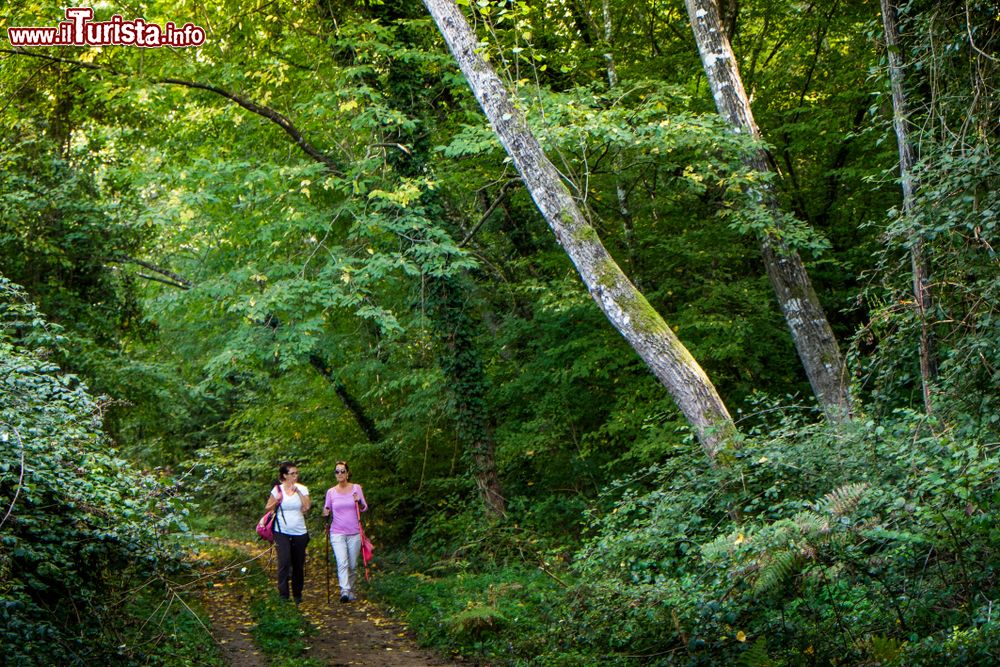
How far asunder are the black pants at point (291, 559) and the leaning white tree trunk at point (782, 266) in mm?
6254

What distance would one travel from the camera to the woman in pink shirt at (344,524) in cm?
1004

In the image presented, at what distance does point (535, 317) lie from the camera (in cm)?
1320

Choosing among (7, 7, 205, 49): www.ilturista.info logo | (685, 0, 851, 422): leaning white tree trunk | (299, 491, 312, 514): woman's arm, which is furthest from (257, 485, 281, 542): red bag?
(7, 7, 205, 49): www.ilturista.info logo

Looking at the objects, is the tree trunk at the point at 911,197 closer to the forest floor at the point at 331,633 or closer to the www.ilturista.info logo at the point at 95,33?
the forest floor at the point at 331,633

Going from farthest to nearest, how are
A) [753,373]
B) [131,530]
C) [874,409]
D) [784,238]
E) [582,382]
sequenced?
1. [582,382]
2. [753,373]
3. [784,238]
4. [874,409]
5. [131,530]

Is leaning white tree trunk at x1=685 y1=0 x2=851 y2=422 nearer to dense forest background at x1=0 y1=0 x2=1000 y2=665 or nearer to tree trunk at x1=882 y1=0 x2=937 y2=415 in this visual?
dense forest background at x1=0 y1=0 x2=1000 y2=665

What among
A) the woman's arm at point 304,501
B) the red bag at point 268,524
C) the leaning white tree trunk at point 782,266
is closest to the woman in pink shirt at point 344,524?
the woman's arm at point 304,501

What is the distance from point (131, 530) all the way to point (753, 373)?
29.0 feet

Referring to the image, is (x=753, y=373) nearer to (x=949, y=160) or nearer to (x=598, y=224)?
→ (x=598, y=224)

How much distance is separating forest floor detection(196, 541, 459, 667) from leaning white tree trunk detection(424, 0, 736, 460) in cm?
326

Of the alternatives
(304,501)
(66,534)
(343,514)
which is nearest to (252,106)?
(304,501)

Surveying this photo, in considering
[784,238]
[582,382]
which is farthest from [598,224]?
[784,238]

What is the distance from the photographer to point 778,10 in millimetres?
13883

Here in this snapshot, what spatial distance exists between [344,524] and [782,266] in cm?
611
